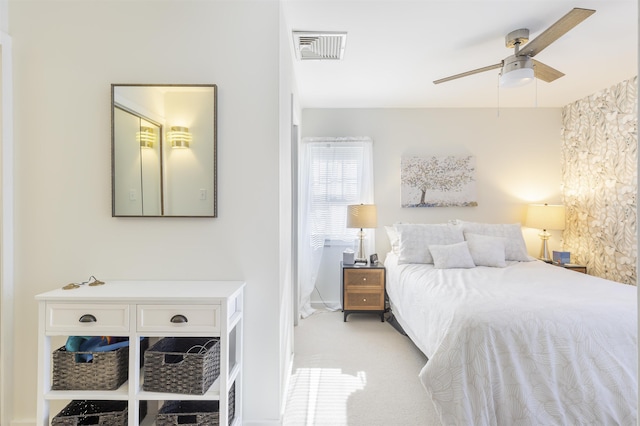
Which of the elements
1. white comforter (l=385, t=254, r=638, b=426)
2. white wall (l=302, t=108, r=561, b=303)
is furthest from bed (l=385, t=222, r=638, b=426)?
white wall (l=302, t=108, r=561, b=303)

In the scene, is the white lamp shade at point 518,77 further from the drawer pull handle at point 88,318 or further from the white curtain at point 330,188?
the drawer pull handle at point 88,318

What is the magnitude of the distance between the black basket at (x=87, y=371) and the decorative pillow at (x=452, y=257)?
2665 mm

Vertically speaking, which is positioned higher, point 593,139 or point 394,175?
point 593,139

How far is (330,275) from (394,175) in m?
1.49

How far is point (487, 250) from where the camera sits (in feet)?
10.8

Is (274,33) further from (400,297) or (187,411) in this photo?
(400,297)

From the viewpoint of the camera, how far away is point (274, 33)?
1.86 m

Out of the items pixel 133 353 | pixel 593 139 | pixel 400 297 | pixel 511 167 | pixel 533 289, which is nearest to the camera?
pixel 133 353

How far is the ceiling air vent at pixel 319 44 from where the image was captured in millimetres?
2336

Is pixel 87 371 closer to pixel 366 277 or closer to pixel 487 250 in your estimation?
pixel 366 277

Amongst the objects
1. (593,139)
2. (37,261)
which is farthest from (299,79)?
(593,139)

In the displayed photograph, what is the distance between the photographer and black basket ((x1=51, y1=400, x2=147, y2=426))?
159cm

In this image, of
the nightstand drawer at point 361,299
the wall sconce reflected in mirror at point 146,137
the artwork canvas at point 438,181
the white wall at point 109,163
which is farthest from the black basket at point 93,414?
the artwork canvas at point 438,181

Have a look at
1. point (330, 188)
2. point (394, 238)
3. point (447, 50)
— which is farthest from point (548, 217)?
point (330, 188)
